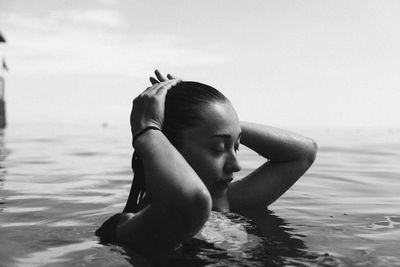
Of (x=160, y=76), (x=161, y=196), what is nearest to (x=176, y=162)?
(x=161, y=196)

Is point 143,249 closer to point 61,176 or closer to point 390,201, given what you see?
point 390,201

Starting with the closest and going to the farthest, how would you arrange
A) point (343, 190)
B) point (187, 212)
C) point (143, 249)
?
point (187, 212), point (143, 249), point (343, 190)

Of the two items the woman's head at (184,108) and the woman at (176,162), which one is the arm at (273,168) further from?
the woman's head at (184,108)

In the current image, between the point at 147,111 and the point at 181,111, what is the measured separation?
8.3 inches

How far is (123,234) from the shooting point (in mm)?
2895

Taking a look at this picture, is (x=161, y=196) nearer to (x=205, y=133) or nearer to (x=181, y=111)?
(x=205, y=133)

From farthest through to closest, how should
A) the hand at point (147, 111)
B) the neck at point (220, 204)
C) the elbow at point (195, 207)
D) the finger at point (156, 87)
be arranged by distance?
1. the neck at point (220, 204)
2. the finger at point (156, 87)
3. the hand at point (147, 111)
4. the elbow at point (195, 207)

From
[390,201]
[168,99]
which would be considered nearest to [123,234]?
[168,99]

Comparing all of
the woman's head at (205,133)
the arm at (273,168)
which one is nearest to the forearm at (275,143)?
the arm at (273,168)

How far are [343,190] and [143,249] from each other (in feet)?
13.1

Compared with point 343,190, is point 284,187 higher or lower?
higher

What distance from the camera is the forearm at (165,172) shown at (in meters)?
2.44

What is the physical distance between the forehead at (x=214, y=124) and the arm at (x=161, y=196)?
0.73 feet

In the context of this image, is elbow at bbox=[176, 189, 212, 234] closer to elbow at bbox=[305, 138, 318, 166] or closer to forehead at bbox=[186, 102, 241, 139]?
forehead at bbox=[186, 102, 241, 139]
